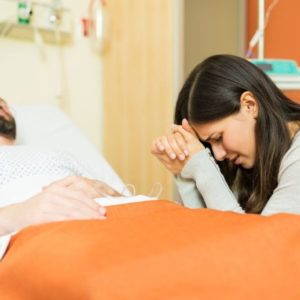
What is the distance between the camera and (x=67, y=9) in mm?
2355

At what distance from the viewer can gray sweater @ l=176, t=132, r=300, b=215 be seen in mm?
1137

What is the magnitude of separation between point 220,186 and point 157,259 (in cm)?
65

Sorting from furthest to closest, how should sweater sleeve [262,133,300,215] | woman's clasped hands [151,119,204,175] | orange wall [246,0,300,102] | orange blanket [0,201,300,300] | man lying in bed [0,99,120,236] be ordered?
orange wall [246,0,300,102], woman's clasped hands [151,119,204,175], sweater sleeve [262,133,300,215], man lying in bed [0,99,120,236], orange blanket [0,201,300,300]

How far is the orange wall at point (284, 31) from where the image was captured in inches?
107

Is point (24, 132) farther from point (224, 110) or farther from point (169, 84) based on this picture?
point (224, 110)

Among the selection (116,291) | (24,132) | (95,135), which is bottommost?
(95,135)

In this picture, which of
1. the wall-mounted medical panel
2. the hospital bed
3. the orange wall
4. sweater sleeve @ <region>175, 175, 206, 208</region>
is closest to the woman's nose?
sweater sleeve @ <region>175, 175, 206, 208</region>

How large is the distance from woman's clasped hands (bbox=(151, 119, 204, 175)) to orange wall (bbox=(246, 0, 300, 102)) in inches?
63.0

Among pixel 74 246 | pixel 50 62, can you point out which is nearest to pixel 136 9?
pixel 50 62

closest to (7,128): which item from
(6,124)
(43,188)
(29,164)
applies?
(6,124)

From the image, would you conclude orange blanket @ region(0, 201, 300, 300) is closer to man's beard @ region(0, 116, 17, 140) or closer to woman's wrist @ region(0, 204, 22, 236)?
woman's wrist @ region(0, 204, 22, 236)

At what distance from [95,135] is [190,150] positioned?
1.36 m

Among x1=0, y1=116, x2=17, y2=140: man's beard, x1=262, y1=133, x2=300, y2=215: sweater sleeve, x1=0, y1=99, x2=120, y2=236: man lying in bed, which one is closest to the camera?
x1=0, y1=99, x2=120, y2=236: man lying in bed

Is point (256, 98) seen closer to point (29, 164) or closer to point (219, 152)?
point (219, 152)
